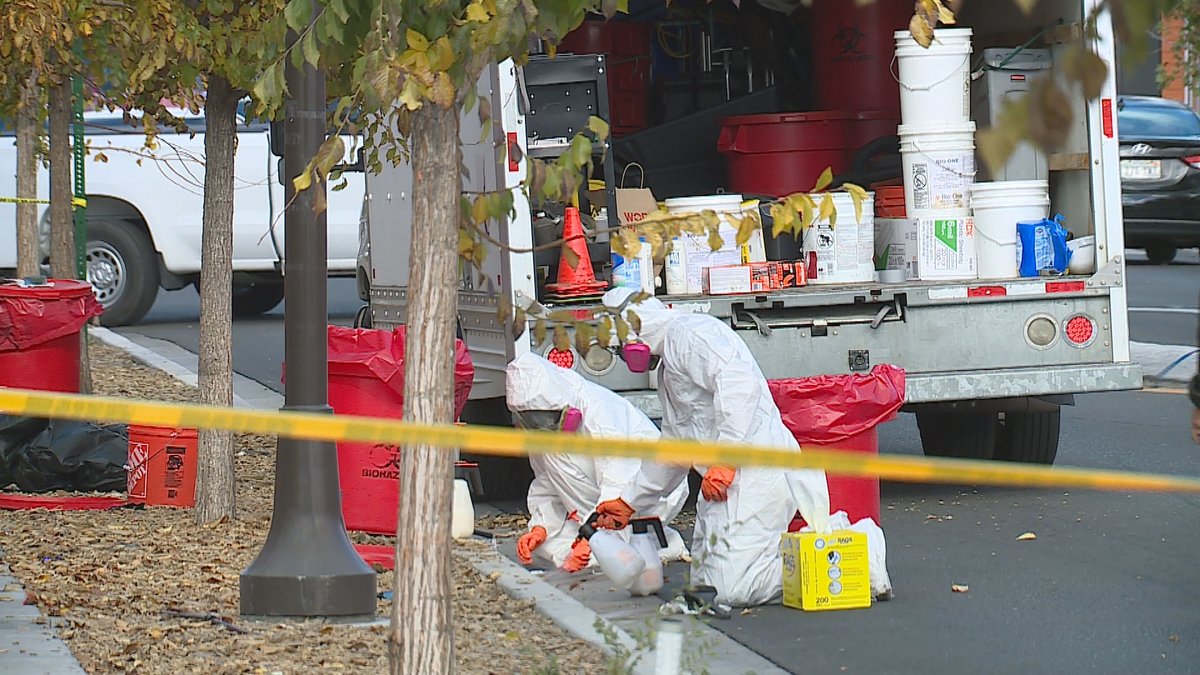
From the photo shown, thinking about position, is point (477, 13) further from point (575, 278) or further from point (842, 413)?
point (575, 278)

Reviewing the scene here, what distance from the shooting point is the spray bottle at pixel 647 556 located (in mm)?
6117

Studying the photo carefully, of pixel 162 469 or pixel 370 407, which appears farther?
pixel 162 469

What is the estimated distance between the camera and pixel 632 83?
9.85 m

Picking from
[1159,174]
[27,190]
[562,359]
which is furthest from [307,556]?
[1159,174]

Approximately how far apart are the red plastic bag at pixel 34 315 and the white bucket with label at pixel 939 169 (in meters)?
4.25

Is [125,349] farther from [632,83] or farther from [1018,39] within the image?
[1018,39]

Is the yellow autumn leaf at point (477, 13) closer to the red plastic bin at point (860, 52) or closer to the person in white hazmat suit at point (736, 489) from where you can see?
the person in white hazmat suit at point (736, 489)

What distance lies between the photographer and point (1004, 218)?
8133 millimetres

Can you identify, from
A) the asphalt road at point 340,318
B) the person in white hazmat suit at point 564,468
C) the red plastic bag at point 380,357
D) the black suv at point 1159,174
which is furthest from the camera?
the black suv at point 1159,174

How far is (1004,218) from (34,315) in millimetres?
4787

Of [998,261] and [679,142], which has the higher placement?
[679,142]

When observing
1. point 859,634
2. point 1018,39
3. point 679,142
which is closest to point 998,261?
point 1018,39

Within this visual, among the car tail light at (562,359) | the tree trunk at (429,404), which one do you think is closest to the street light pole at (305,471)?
the tree trunk at (429,404)

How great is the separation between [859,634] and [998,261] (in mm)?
3001
